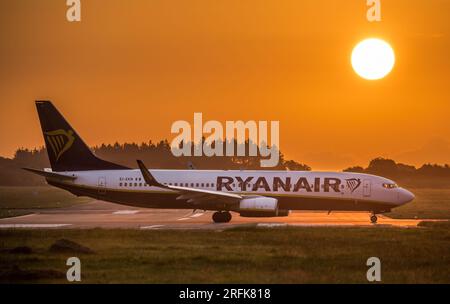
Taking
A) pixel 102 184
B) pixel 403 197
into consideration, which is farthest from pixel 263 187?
pixel 102 184

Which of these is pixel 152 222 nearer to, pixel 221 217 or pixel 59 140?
pixel 221 217

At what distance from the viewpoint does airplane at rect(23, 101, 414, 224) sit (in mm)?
46281

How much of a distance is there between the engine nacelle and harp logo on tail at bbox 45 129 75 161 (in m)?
12.5

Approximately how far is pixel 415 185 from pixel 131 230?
123 metres

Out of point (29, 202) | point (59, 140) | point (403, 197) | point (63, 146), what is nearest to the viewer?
point (403, 197)

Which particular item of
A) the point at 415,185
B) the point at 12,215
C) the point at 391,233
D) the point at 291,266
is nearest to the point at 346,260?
the point at 291,266

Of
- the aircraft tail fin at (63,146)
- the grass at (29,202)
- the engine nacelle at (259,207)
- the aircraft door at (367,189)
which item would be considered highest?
the aircraft tail fin at (63,146)

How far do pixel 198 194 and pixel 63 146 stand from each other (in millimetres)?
10186

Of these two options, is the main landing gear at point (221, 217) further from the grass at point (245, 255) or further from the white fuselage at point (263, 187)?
the grass at point (245, 255)

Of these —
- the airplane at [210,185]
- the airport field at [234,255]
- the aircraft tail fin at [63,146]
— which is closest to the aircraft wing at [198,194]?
the airplane at [210,185]

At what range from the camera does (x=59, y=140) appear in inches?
1917

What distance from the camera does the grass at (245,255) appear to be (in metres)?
22.7

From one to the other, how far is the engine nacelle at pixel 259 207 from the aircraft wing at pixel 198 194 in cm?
73

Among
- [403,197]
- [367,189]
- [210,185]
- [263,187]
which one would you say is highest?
[210,185]
